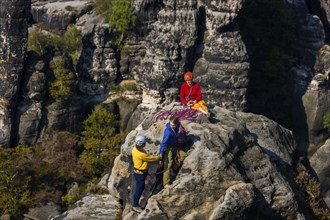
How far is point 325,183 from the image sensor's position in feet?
144

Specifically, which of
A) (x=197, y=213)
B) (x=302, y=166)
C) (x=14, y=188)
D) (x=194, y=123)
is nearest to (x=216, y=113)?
(x=194, y=123)

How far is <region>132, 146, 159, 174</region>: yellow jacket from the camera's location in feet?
41.7

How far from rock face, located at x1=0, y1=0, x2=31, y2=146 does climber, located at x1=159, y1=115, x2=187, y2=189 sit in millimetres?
27894

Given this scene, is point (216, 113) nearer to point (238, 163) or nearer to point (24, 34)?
point (238, 163)

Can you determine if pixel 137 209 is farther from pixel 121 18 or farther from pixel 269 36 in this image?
pixel 269 36

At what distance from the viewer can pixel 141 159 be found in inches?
501

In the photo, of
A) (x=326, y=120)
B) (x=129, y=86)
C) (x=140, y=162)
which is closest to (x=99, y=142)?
(x=129, y=86)

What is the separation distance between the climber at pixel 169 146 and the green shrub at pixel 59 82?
27.1 m

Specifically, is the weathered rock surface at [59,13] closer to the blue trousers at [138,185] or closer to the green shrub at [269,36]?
the green shrub at [269,36]

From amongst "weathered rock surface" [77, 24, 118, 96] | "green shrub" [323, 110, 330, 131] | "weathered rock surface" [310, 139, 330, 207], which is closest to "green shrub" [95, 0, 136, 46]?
"weathered rock surface" [77, 24, 118, 96]

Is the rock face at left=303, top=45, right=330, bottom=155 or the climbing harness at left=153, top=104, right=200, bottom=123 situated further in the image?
the rock face at left=303, top=45, right=330, bottom=155

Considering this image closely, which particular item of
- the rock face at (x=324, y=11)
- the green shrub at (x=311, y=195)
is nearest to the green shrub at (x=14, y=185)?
the green shrub at (x=311, y=195)

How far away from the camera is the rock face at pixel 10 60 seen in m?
37.8

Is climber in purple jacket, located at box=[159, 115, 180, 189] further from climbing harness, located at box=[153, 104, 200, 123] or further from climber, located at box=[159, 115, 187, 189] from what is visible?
climbing harness, located at box=[153, 104, 200, 123]
